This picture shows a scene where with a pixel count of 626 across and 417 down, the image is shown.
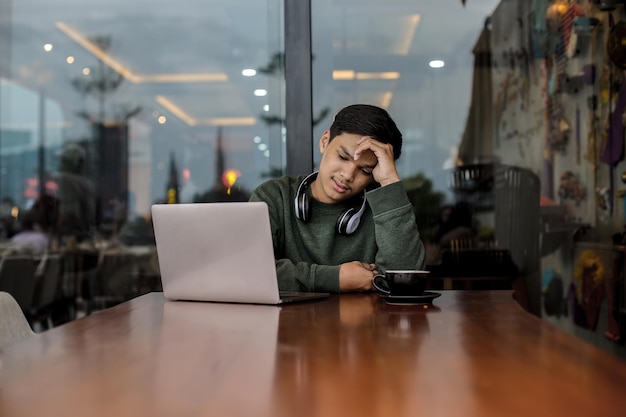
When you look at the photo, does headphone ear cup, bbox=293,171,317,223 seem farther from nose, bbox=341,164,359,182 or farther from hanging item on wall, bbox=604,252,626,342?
hanging item on wall, bbox=604,252,626,342

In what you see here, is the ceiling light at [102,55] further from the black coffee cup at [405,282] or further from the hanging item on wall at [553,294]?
the black coffee cup at [405,282]

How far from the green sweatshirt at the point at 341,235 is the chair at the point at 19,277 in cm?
284

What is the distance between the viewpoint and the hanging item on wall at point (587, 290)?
429cm

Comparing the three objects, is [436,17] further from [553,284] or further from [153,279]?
[153,279]

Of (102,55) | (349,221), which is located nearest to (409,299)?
(349,221)

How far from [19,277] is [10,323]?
350 centimetres

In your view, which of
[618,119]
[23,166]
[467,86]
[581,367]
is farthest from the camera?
[23,166]

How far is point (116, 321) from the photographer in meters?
1.46

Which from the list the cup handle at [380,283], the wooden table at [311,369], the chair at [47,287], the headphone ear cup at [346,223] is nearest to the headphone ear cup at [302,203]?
the headphone ear cup at [346,223]

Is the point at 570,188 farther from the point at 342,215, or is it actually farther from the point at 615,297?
the point at 342,215

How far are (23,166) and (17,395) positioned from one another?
438 centimetres

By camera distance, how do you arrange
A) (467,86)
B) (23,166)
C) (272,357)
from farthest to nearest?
1. (23,166)
2. (467,86)
3. (272,357)

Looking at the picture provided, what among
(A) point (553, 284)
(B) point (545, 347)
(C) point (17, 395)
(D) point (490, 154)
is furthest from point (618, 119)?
(C) point (17, 395)

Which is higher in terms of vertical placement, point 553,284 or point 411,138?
point 411,138
